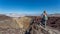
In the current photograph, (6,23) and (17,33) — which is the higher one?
(6,23)

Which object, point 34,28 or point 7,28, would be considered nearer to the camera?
point 34,28

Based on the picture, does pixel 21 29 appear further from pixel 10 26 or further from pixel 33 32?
pixel 33 32

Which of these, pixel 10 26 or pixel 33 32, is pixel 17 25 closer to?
pixel 10 26

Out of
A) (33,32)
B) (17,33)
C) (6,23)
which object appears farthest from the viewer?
(6,23)

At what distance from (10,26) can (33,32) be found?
343 cm

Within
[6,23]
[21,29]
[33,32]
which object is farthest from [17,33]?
[33,32]

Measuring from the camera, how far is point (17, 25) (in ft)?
39.9

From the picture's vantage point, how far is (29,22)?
12.1 metres

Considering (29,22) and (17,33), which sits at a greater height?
(29,22)

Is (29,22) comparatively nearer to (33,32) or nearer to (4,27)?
(4,27)

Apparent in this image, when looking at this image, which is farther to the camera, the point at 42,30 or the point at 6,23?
the point at 6,23

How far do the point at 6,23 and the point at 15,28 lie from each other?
86 centimetres

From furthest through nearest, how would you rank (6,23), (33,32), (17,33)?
(6,23) → (17,33) → (33,32)

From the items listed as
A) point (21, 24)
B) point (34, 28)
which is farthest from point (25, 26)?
point (34, 28)
